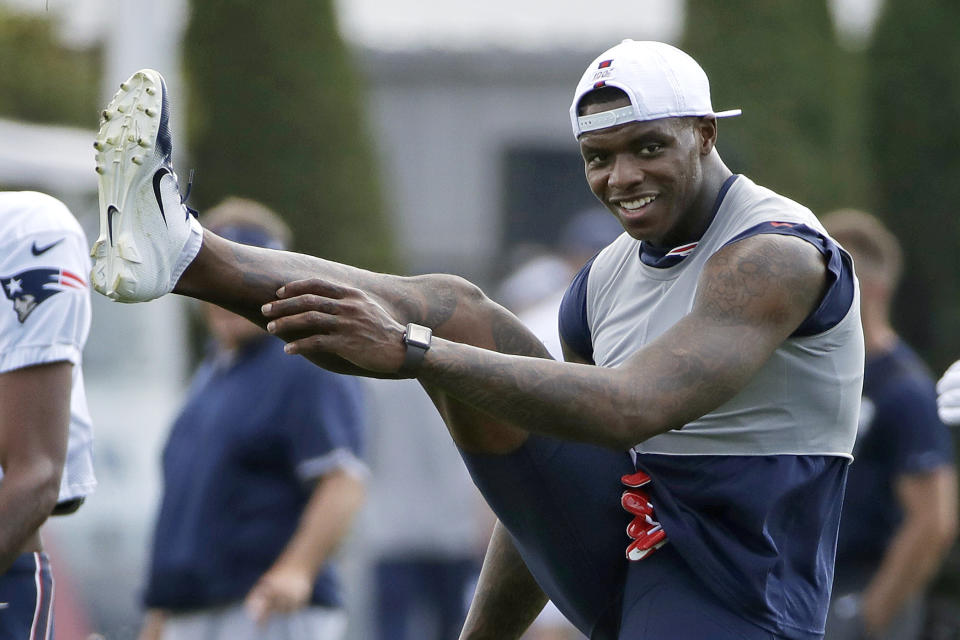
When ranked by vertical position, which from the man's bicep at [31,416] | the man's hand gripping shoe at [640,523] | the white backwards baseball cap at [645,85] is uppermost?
the white backwards baseball cap at [645,85]

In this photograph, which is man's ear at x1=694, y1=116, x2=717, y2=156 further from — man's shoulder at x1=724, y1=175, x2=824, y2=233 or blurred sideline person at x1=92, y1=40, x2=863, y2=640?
man's shoulder at x1=724, y1=175, x2=824, y2=233

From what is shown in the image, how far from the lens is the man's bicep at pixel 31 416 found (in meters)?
3.91

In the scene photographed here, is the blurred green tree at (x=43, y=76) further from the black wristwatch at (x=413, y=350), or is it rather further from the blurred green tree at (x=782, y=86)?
the black wristwatch at (x=413, y=350)

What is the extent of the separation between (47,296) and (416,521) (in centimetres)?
574

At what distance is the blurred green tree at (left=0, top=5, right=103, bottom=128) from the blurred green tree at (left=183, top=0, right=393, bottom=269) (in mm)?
2170

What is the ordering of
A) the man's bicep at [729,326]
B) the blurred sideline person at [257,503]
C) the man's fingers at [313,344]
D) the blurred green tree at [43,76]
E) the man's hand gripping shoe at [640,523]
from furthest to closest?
1. the blurred green tree at [43,76]
2. the blurred sideline person at [257,503]
3. the man's hand gripping shoe at [640,523]
4. the man's bicep at [729,326]
5. the man's fingers at [313,344]

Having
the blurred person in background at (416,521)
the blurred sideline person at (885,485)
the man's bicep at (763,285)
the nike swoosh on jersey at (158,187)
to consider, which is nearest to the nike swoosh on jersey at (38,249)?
the nike swoosh on jersey at (158,187)

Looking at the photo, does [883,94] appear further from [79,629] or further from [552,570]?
[552,570]

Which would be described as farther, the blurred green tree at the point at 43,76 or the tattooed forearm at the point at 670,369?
the blurred green tree at the point at 43,76

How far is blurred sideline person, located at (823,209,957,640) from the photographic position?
708 cm

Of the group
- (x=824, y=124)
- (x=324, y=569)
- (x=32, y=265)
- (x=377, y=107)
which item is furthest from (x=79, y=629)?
(x=377, y=107)

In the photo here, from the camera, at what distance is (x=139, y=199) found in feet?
12.7

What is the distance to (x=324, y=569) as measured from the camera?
632 centimetres

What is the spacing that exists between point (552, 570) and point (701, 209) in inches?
40.7
